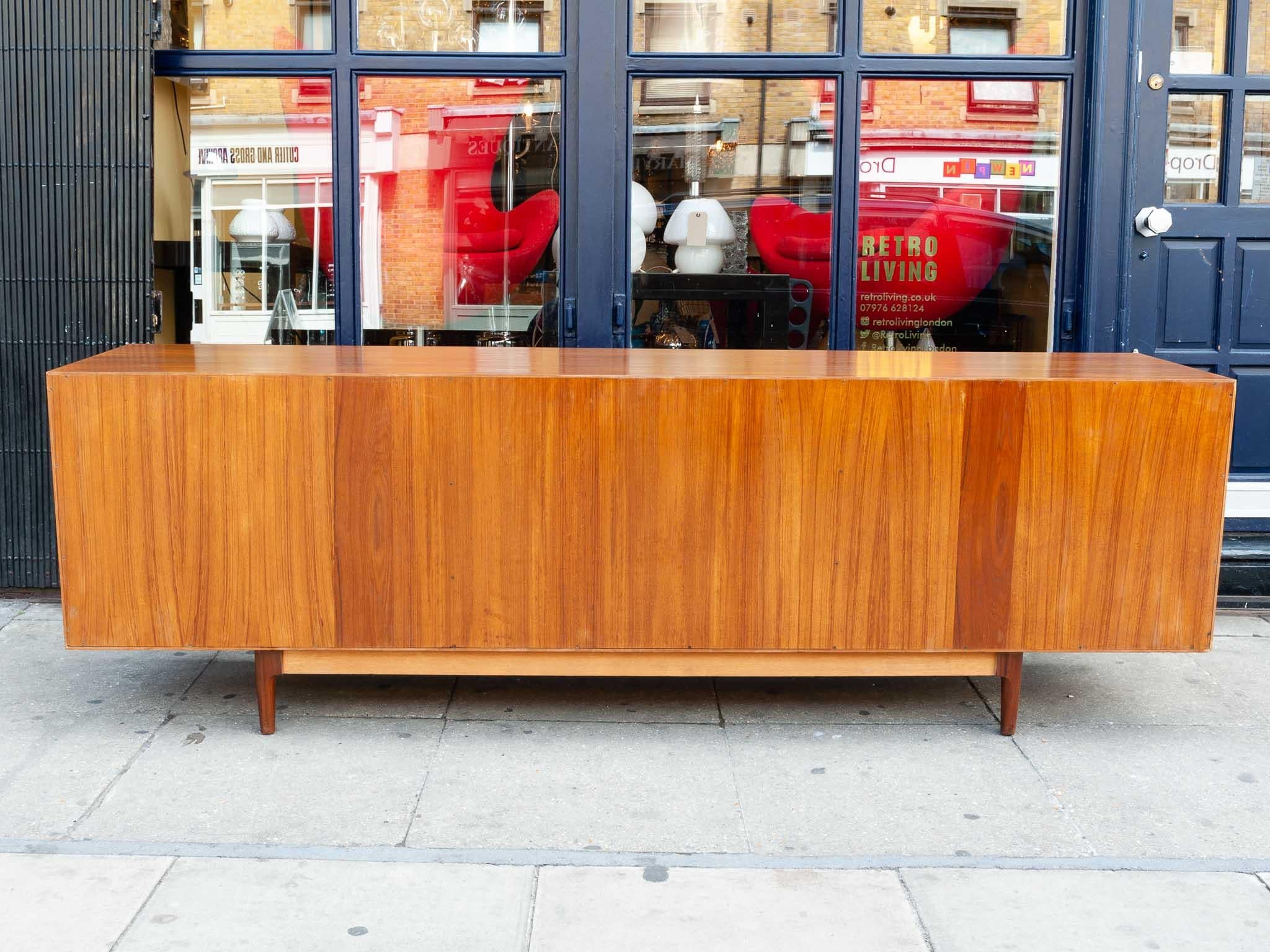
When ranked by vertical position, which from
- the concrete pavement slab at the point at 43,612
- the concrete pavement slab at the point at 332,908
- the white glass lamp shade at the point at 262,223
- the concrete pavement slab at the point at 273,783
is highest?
the white glass lamp shade at the point at 262,223

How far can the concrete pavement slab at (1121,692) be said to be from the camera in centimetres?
477

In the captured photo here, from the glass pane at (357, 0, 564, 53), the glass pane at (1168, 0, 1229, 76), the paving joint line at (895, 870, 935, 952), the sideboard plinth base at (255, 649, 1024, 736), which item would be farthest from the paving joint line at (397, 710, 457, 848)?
the glass pane at (1168, 0, 1229, 76)

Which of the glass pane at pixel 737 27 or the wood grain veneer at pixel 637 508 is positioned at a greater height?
the glass pane at pixel 737 27

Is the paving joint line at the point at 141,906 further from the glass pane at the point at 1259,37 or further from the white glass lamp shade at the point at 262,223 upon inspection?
the glass pane at the point at 1259,37

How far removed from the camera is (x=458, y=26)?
612 centimetres

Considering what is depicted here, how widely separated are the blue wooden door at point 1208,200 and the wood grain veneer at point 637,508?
75.9 inches

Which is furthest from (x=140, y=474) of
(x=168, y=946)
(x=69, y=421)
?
(x=168, y=946)

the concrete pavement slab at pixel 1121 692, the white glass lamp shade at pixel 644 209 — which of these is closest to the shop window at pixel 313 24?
the white glass lamp shade at pixel 644 209

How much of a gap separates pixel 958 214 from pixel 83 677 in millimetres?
4207

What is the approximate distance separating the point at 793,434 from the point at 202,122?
3452mm

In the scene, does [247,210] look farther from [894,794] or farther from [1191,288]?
[1191,288]

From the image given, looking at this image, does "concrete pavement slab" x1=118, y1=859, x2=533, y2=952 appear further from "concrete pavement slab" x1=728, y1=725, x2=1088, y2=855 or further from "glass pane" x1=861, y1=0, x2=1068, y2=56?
"glass pane" x1=861, y1=0, x2=1068, y2=56

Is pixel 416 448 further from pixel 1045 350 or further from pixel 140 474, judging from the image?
pixel 1045 350

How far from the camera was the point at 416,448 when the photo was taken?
423 centimetres
